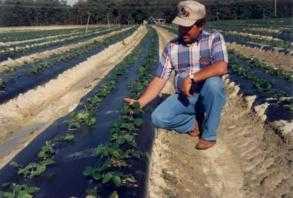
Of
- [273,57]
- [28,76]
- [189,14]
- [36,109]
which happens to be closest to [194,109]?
[189,14]

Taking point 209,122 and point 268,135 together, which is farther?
point 268,135

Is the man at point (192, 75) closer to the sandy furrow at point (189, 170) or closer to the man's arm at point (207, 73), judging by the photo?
the man's arm at point (207, 73)

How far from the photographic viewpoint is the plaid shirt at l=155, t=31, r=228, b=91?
6.93m

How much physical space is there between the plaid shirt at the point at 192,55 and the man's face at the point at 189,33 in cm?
13

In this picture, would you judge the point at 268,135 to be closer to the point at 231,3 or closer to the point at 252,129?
the point at 252,129

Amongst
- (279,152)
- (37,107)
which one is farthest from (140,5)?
(279,152)

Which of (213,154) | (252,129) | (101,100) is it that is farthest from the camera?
(101,100)

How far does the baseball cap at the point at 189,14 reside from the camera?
21.6ft

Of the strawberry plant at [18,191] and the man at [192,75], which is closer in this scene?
the strawberry plant at [18,191]

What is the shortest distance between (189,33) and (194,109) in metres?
1.32

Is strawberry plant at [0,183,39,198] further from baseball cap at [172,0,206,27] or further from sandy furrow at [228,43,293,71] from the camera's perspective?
sandy furrow at [228,43,293,71]

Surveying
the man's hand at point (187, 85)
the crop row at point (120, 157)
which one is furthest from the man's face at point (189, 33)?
the crop row at point (120, 157)

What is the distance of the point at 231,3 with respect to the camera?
82.9m

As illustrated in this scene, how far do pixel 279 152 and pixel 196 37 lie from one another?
1956 millimetres
